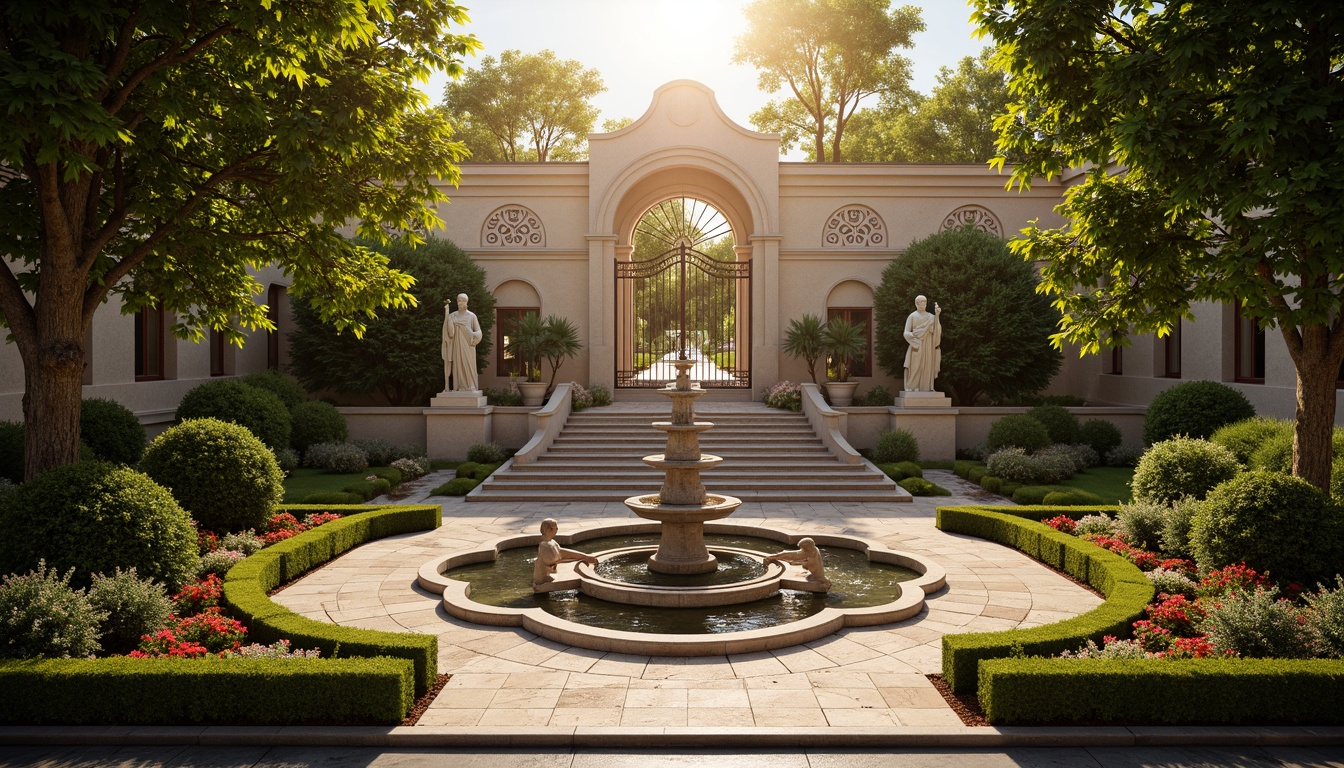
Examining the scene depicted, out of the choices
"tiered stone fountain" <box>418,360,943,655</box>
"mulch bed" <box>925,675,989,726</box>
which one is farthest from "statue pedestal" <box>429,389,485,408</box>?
"mulch bed" <box>925,675,989,726</box>

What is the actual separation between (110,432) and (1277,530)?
51.2ft

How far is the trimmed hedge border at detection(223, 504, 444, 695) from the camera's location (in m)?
6.61

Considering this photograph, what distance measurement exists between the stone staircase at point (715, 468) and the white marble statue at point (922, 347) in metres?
2.74

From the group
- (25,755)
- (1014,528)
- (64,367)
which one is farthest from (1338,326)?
(64,367)

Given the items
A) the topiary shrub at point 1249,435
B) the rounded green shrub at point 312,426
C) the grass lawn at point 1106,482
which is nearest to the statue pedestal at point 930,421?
the grass lawn at point 1106,482

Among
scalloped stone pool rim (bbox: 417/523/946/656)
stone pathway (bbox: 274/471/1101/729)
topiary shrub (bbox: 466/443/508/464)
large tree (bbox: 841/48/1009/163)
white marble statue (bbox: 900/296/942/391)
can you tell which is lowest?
stone pathway (bbox: 274/471/1101/729)

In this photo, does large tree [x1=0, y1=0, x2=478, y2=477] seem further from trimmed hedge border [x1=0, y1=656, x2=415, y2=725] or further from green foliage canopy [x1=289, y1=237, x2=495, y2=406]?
green foliage canopy [x1=289, y1=237, x2=495, y2=406]

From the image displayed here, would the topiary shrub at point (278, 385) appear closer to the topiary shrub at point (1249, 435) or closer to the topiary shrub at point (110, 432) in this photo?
the topiary shrub at point (110, 432)

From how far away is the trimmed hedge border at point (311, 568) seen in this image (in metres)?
6.61

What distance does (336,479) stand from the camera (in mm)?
17250

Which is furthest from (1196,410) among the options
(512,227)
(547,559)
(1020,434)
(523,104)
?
(523,104)

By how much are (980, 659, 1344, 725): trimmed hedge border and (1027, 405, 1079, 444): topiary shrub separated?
13727 millimetres

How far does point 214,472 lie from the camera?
34.2 ft

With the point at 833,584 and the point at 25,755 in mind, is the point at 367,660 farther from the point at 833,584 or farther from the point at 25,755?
the point at 833,584
